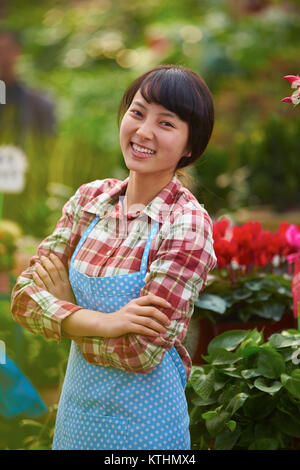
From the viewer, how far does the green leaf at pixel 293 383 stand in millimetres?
1640

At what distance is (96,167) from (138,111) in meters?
3.00

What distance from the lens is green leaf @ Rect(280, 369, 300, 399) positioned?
164cm

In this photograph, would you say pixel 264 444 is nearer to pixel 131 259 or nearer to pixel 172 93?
pixel 131 259

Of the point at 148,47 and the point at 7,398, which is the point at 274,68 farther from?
the point at 7,398

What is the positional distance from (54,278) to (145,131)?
0.36 m

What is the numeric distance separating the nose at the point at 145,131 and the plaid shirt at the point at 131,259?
134 millimetres

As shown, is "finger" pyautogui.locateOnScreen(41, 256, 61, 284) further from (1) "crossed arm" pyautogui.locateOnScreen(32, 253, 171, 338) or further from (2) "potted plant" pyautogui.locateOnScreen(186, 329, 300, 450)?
(2) "potted plant" pyautogui.locateOnScreen(186, 329, 300, 450)

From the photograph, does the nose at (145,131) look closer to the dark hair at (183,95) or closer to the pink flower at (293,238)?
the dark hair at (183,95)

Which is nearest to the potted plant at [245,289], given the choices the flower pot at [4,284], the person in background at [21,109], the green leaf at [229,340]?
the green leaf at [229,340]

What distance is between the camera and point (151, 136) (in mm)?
1284

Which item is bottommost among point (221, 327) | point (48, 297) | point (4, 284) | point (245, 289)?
point (4, 284)

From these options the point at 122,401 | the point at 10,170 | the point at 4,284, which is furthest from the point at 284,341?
the point at 4,284

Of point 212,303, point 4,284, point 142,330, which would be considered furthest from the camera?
point 4,284

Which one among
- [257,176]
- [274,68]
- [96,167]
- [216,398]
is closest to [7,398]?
[216,398]
